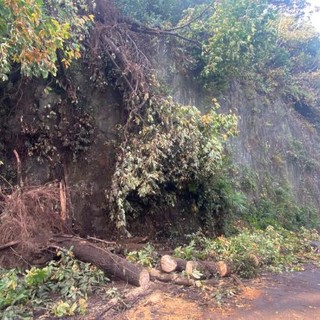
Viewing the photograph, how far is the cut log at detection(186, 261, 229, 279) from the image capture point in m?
5.32

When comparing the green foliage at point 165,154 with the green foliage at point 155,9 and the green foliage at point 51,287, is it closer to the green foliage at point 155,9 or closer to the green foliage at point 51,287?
the green foliage at point 51,287

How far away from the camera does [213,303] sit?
4.55m

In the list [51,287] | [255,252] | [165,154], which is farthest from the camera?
[165,154]

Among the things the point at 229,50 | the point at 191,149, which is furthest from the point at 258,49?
the point at 191,149

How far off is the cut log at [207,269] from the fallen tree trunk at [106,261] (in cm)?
72

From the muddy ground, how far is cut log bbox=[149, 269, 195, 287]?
108 mm

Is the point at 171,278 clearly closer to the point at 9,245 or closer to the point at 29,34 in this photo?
the point at 9,245

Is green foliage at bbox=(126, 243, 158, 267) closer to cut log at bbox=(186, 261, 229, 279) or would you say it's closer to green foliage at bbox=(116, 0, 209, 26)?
cut log at bbox=(186, 261, 229, 279)

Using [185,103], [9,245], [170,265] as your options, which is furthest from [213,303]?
[185,103]

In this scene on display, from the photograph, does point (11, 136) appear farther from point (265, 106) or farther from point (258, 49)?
point (265, 106)

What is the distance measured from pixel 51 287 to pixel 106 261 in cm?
85

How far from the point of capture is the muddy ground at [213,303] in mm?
4145

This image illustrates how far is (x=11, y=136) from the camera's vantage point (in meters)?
7.41

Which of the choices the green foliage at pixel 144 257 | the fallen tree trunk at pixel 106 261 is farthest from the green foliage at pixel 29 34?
the green foliage at pixel 144 257
